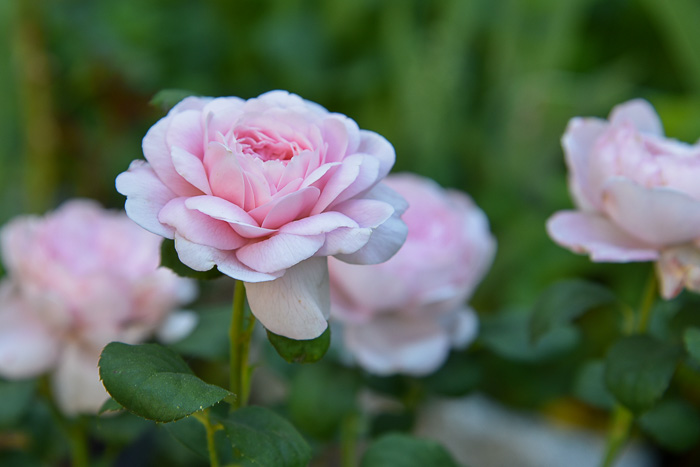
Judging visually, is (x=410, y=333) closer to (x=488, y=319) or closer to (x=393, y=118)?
(x=488, y=319)

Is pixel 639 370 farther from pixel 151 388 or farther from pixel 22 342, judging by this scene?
pixel 22 342

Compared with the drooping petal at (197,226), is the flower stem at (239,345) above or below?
below

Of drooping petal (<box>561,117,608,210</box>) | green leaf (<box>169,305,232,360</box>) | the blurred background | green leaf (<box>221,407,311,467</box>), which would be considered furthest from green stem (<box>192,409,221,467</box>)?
the blurred background

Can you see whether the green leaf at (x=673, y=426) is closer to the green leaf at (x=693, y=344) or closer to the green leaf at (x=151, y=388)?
the green leaf at (x=693, y=344)

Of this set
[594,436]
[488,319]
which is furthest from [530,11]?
[488,319]

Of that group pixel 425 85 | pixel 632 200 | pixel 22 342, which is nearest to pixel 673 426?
pixel 632 200

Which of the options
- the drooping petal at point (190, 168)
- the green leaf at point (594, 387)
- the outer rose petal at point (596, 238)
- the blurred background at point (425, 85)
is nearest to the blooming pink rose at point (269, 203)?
the drooping petal at point (190, 168)
